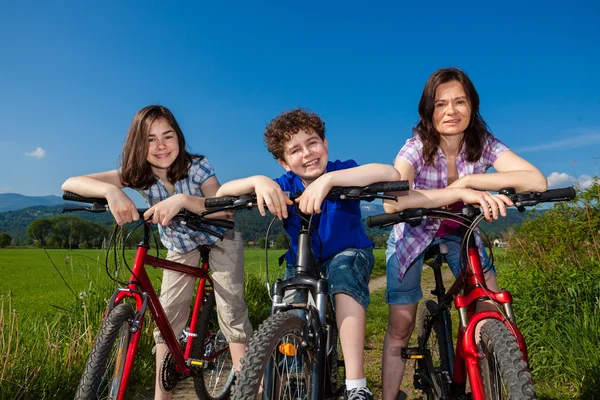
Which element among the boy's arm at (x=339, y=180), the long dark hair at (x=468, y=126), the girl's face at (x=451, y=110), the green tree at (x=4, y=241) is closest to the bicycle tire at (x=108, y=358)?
the boy's arm at (x=339, y=180)

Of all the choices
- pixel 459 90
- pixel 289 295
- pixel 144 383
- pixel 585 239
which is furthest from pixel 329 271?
pixel 585 239

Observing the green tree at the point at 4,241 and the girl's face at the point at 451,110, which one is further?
the green tree at the point at 4,241

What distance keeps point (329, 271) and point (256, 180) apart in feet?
2.23

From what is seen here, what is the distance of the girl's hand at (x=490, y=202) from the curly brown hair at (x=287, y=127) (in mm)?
1068

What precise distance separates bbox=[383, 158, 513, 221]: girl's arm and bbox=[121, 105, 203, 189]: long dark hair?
5.25 feet

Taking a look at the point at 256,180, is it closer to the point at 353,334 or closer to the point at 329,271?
the point at 329,271

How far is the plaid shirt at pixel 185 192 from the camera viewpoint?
3.62 meters

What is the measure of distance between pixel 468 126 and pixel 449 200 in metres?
0.89

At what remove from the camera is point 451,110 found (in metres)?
3.12

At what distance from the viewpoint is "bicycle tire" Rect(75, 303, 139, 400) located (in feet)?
8.31

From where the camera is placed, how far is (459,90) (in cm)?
316

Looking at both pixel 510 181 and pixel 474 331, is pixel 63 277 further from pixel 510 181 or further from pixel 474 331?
pixel 510 181

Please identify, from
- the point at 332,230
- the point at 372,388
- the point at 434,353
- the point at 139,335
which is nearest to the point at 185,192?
the point at 139,335

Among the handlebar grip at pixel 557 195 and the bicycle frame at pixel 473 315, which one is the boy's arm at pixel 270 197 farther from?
the handlebar grip at pixel 557 195
